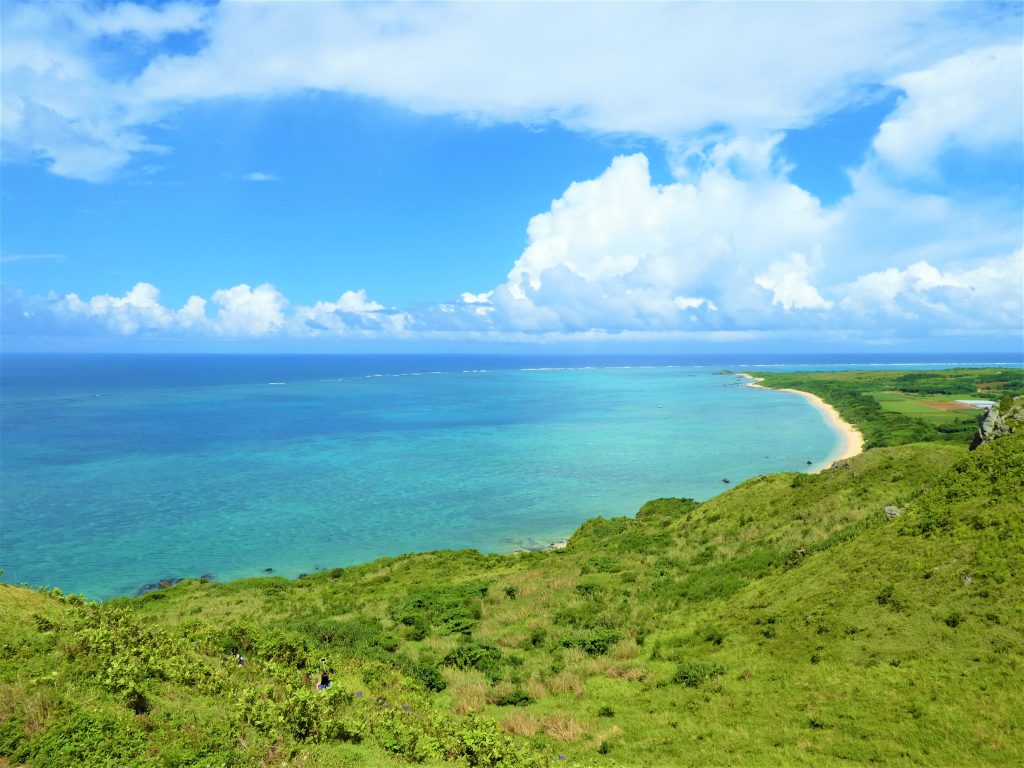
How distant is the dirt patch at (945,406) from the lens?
128500 millimetres

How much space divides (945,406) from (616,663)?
14885cm

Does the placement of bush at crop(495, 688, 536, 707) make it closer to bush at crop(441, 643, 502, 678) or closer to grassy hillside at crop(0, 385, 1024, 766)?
grassy hillside at crop(0, 385, 1024, 766)

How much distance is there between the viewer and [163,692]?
1534 centimetres

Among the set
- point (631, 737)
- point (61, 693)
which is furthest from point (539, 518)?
point (61, 693)

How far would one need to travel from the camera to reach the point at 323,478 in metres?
81.9

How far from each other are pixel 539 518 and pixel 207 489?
150ft

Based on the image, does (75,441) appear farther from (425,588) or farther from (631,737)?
(631,737)

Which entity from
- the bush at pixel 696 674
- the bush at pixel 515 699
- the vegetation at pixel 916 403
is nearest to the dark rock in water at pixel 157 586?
the bush at pixel 515 699

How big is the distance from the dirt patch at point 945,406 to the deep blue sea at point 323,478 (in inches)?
1013

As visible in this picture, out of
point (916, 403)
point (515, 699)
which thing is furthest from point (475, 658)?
point (916, 403)

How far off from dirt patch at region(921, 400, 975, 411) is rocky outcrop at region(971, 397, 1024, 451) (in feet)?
396

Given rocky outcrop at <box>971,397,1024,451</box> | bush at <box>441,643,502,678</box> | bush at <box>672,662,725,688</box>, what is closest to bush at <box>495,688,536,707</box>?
bush at <box>441,643,502,678</box>

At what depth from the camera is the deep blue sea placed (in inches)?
2117

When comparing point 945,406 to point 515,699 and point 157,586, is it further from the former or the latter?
point 157,586
